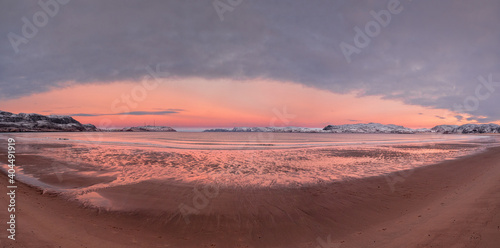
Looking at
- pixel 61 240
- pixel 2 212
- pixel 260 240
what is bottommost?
pixel 260 240

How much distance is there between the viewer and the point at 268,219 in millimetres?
8055

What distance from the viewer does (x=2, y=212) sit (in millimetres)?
6395

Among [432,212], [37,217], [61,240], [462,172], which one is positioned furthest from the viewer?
[462,172]

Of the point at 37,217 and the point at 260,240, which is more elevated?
the point at 37,217

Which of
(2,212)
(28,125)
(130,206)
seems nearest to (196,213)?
(130,206)

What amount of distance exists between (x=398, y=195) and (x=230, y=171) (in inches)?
423

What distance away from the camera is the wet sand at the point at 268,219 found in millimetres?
5973

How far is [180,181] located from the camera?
13297 millimetres

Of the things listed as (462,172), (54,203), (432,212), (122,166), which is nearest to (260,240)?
(432,212)

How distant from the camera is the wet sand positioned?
597 centimetres

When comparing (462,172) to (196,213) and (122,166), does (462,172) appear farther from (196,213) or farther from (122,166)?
(122,166)

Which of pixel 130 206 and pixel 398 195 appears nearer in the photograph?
pixel 130 206

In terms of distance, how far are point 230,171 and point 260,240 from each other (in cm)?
1006

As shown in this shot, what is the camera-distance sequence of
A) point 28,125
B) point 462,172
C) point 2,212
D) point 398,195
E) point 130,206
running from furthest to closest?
point 28,125 < point 462,172 < point 398,195 < point 130,206 < point 2,212
